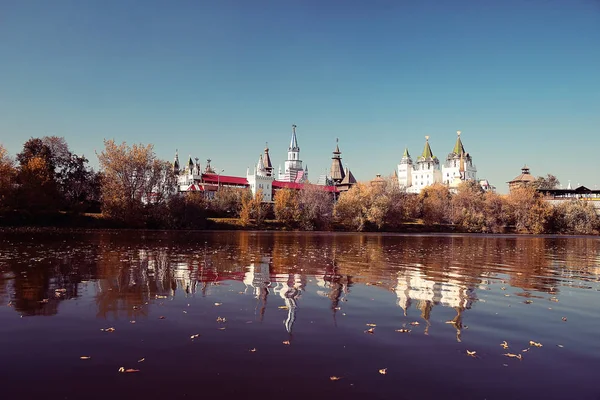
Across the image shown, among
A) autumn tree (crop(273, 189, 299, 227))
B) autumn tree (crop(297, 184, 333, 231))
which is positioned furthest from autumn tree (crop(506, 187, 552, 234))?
autumn tree (crop(273, 189, 299, 227))

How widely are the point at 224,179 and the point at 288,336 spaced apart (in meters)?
158

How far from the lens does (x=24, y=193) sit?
7062cm

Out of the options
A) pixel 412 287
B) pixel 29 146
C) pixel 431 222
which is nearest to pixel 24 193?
pixel 29 146

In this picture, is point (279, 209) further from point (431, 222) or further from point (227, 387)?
point (227, 387)

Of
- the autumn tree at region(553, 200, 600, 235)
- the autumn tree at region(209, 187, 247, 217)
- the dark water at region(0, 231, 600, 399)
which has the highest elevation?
the autumn tree at region(209, 187, 247, 217)

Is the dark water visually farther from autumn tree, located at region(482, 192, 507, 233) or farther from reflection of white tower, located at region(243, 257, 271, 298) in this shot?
autumn tree, located at region(482, 192, 507, 233)

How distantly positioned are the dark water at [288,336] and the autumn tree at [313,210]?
7341 centimetres

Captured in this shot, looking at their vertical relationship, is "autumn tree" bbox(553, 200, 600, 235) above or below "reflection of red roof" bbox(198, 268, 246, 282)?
above

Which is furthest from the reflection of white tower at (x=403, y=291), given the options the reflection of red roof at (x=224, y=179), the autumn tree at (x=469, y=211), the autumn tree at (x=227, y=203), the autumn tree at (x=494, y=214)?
the reflection of red roof at (x=224, y=179)

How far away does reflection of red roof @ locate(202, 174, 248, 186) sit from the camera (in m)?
163

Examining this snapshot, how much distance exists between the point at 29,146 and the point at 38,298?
3515 inches

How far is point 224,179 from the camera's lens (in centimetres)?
16662

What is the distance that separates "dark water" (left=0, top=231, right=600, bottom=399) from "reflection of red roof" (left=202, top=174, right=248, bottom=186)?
142396 millimetres

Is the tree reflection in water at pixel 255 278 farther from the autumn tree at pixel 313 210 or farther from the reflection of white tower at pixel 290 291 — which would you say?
the autumn tree at pixel 313 210
